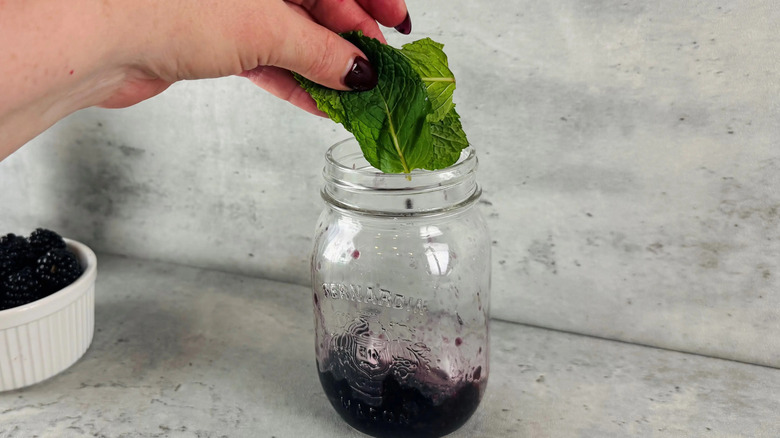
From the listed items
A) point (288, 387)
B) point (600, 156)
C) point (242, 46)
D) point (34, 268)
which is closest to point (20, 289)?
point (34, 268)

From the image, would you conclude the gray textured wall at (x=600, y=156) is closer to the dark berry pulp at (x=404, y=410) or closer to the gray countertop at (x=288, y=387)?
the gray countertop at (x=288, y=387)

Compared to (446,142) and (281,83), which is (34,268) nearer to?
(281,83)

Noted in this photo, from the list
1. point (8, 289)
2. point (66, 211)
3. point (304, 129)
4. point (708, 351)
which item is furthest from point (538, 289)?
point (66, 211)

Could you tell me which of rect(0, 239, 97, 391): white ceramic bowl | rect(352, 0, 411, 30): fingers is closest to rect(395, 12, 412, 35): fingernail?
rect(352, 0, 411, 30): fingers

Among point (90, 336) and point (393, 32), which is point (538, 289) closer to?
point (393, 32)

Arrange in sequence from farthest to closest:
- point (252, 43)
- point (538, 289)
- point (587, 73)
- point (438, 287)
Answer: point (538, 289)
point (587, 73)
point (438, 287)
point (252, 43)

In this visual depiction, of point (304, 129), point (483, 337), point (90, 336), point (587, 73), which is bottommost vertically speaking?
point (90, 336)

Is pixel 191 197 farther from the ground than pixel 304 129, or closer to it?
closer to it
